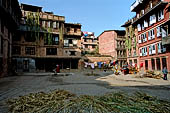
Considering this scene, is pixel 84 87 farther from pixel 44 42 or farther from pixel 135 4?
pixel 135 4

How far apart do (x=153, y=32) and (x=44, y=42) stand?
2499cm

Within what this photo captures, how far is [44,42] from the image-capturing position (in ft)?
88.6

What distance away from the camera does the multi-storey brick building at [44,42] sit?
981 inches

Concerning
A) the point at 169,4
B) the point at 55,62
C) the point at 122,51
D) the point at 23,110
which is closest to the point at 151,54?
the point at 169,4

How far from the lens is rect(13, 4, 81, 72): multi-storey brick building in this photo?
81.8ft

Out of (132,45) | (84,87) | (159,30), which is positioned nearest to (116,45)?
(132,45)

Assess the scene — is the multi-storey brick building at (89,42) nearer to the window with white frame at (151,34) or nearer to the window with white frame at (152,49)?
the window with white frame at (151,34)

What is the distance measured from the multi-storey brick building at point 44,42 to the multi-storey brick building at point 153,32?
1646 cm

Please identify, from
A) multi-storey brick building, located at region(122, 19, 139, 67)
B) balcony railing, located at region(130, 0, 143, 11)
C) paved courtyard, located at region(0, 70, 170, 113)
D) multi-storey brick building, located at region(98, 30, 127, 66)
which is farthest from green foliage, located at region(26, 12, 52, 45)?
balcony railing, located at region(130, 0, 143, 11)

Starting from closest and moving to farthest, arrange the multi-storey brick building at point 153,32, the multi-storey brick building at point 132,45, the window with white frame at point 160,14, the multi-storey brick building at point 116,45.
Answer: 1. the multi-storey brick building at point 153,32
2. the window with white frame at point 160,14
3. the multi-storey brick building at point 132,45
4. the multi-storey brick building at point 116,45

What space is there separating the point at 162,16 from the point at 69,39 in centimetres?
2128

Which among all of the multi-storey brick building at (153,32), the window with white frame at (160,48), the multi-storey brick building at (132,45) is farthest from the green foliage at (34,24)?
the window with white frame at (160,48)

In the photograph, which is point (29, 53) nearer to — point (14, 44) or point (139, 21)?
point (14, 44)

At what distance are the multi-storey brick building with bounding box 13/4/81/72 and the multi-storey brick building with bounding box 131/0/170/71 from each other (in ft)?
54.0
